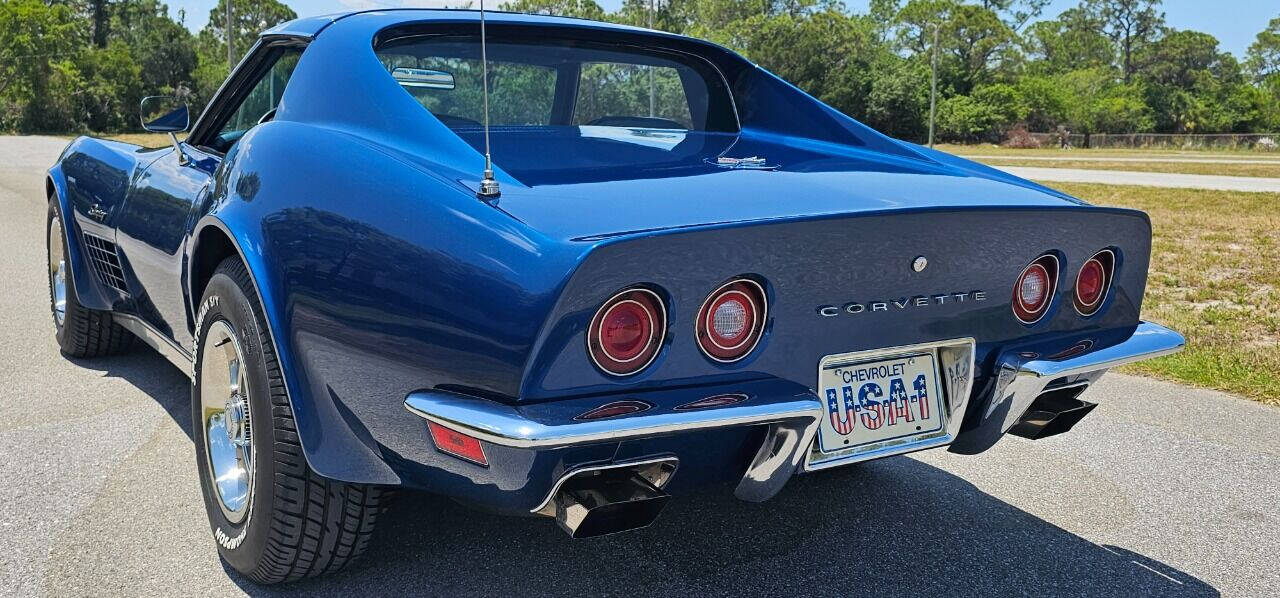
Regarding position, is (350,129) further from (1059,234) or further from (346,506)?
(1059,234)

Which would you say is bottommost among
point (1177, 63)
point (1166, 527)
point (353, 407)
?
point (1166, 527)

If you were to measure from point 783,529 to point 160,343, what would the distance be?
2198 mm

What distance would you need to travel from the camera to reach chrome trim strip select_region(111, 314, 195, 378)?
3325 mm

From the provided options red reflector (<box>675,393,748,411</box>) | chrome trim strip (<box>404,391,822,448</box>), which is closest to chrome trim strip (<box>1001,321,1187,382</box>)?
chrome trim strip (<box>404,391,822,448</box>)

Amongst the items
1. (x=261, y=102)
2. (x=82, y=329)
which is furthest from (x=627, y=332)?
(x=82, y=329)

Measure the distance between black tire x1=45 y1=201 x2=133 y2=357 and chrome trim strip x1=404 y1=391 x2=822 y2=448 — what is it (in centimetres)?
303

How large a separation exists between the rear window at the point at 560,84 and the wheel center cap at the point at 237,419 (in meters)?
0.90

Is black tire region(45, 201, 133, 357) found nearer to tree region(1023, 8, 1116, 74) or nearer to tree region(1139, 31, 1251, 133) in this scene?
tree region(1139, 31, 1251, 133)

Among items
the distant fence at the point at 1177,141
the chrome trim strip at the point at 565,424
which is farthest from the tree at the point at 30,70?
the chrome trim strip at the point at 565,424

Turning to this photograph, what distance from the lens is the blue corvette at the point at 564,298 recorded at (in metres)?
1.99

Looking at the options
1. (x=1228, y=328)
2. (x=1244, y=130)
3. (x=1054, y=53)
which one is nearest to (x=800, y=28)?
(x=1244, y=130)

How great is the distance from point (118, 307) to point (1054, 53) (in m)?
85.5

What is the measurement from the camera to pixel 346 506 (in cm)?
243

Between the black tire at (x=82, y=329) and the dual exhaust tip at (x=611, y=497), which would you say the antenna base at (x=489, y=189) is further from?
the black tire at (x=82, y=329)
